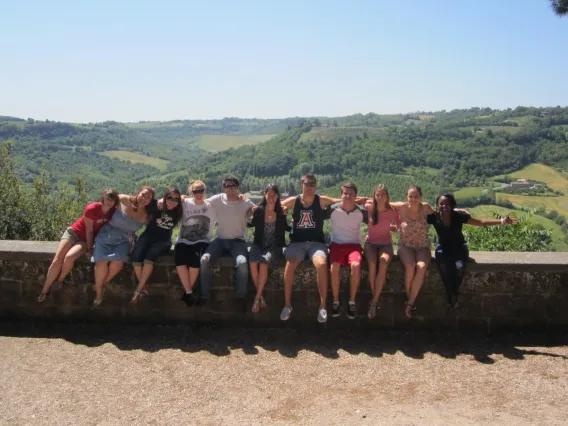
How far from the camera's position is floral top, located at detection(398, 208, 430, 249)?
5.01 m

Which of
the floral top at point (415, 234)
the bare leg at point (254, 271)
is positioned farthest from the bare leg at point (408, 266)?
the bare leg at point (254, 271)

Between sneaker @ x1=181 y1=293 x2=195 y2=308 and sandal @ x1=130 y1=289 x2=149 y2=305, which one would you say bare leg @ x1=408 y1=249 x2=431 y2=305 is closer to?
sneaker @ x1=181 y1=293 x2=195 y2=308

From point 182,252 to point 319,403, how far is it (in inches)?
80.0

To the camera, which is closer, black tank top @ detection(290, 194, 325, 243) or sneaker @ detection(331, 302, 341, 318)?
sneaker @ detection(331, 302, 341, 318)

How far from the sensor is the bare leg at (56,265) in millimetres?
4922

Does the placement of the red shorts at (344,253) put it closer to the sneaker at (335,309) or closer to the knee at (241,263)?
the sneaker at (335,309)

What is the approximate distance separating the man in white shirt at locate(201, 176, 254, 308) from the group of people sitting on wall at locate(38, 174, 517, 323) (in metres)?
0.01

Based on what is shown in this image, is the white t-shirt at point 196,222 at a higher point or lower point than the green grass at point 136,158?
higher

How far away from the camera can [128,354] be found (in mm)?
4395

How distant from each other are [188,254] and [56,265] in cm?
127

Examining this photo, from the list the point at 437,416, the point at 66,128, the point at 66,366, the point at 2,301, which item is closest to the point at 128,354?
the point at 66,366

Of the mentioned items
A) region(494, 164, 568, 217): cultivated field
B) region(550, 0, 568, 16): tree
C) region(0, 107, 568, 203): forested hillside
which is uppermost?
region(550, 0, 568, 16): tree

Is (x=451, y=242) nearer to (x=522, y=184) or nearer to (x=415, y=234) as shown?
(x=415, y=234)

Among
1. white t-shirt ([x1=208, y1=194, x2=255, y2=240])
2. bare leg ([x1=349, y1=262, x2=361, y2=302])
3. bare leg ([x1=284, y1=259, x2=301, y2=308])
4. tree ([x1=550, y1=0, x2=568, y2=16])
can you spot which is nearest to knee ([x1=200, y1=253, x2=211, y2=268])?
white t-shirt ([x1=208, y1=194, x2=255, y2=240])
